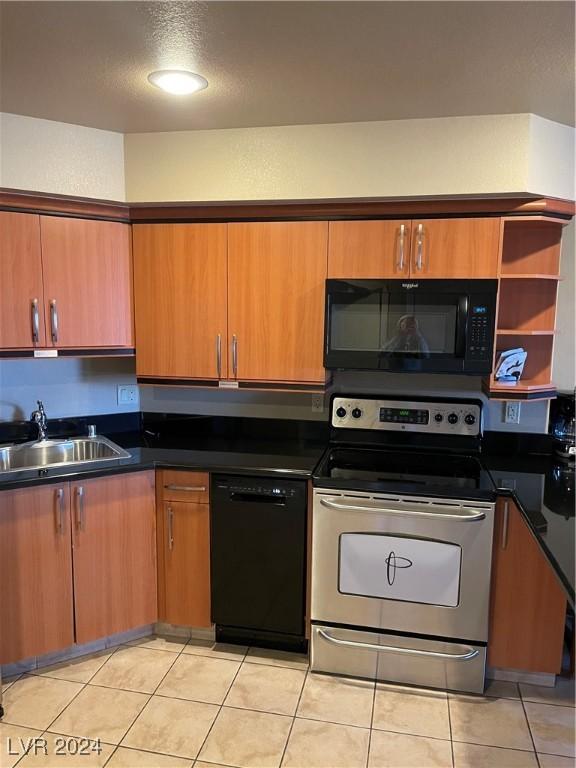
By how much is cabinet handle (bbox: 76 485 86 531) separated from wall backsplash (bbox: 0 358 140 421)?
2.25 ft

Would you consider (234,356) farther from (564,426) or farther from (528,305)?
(564,426)

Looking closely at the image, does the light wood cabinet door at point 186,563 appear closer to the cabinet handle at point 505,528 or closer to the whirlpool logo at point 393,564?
the whirlpool logo at point 393,564

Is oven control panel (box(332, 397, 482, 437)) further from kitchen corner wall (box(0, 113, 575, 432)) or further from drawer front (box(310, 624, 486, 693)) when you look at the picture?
drawer front (box(310, 624, 486, 693))

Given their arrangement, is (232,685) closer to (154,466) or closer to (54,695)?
(54,695)

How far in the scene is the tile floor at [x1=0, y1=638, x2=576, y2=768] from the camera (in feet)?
6.34

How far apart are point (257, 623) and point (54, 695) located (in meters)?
0.88

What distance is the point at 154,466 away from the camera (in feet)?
8.09

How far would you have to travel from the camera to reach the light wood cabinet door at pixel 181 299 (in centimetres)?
257

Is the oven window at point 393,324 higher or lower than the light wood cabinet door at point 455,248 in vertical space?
lower

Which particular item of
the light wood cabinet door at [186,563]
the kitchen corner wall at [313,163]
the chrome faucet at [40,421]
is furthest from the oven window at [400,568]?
Answer: the chrome faucet at [40,421]

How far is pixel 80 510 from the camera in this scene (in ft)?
7.65

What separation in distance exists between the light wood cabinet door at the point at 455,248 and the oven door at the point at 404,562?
979 mm

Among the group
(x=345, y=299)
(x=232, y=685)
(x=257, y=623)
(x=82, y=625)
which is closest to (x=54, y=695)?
(x=82, y=625)

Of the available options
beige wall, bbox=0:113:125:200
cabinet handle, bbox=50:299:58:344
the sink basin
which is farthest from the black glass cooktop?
beige wall, bbox=0:113:125:200
